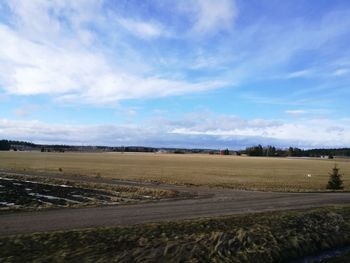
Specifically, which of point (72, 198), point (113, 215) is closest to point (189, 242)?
point (113, 215)

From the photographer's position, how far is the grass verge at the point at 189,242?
39.6 ft

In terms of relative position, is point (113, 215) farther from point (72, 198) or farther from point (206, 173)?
point (206, 173)

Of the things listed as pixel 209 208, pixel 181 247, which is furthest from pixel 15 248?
pixel 209 208

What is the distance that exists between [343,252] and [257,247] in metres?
3.48

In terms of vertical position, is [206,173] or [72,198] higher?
[206,173]

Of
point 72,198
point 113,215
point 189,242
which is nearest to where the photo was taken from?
point 189,242

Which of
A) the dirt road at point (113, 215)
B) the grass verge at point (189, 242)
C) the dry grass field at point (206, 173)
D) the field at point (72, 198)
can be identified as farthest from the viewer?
the dry grass field at point (206, 173)

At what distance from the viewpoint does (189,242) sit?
1383 centimetres

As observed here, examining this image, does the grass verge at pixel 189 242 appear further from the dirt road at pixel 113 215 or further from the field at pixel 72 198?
the field at pixel 72 198

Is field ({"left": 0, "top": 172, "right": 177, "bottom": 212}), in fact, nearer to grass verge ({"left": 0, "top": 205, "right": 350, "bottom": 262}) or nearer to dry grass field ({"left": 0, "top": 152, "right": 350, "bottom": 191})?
grass verge ({"left": 0, "top": 205, "right": 350, "bottom": 262})

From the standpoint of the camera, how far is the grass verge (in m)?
12.1

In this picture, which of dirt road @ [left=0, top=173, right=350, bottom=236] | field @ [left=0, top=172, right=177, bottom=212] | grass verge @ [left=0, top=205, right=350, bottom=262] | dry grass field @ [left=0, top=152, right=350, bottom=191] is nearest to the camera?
grass verge @ [left=0, top=205, right=350, bottom=262]

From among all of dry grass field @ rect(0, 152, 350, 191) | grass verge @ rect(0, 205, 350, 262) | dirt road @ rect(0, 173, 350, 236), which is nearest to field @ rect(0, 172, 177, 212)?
dirt road @ rect(0, 173, 350, 236)

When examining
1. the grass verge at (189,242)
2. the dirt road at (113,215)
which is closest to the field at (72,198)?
the dirt road at (113,215)
